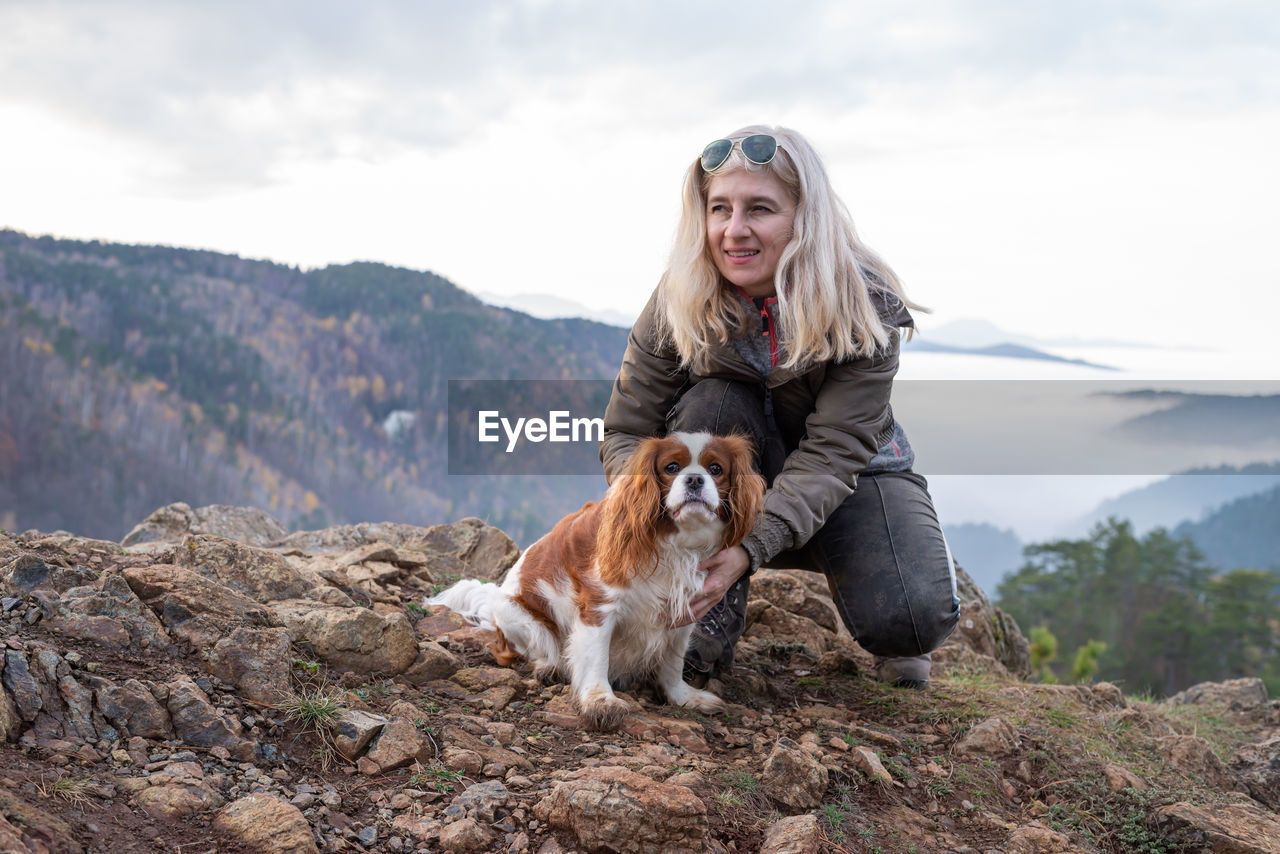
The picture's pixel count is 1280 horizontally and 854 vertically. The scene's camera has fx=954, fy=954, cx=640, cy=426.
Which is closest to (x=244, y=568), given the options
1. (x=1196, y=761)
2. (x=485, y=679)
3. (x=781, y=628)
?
(x=485, y=679)

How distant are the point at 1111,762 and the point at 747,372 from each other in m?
2.26

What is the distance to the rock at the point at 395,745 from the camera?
301 centimetres

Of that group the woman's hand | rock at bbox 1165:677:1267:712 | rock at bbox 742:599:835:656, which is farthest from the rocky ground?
rock at bbox 1165:677:1267:712

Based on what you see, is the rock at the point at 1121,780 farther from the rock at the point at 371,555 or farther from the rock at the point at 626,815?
the rock at the point at 371,555

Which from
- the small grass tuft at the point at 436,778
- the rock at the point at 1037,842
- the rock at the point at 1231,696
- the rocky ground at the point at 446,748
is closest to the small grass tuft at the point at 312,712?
the rocky ground at the point at 446,748

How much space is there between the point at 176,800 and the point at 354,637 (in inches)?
45.9

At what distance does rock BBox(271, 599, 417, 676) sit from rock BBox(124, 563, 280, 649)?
0.38ft

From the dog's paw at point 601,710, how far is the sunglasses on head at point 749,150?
85.7 inches

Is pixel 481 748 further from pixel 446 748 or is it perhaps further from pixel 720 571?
pixel 720 571

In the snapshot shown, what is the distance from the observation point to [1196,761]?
4449 mm

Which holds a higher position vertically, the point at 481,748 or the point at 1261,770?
the point at 481,748

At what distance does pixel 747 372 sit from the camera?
→ 4230 mm

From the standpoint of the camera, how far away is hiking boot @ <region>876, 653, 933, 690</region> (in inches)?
186

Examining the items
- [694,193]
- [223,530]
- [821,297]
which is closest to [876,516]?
[821,297]
